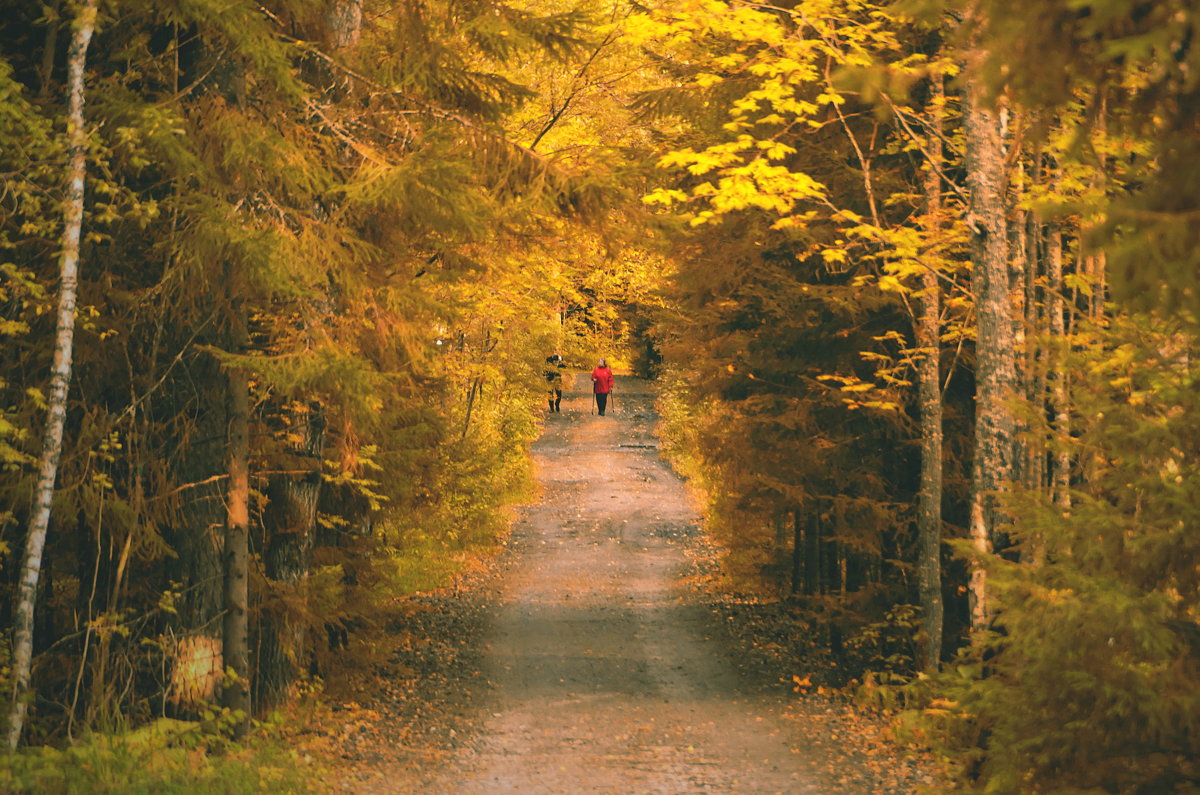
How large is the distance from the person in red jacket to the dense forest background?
25152 millimetres

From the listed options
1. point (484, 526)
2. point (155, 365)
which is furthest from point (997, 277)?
point (484, 526)

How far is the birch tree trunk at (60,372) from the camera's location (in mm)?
7336

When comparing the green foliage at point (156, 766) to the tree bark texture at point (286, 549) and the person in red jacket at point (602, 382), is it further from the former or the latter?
the person in red jacket at point (602, 382)

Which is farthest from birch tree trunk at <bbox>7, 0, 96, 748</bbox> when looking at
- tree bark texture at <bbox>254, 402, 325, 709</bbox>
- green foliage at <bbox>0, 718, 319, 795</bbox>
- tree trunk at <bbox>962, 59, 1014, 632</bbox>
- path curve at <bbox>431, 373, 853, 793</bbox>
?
tree trunk at <bbox>962, 59, 1014, 632</bbox>

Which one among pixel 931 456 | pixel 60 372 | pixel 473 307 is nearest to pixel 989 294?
pixel 931 456

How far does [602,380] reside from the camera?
3931 centimetres

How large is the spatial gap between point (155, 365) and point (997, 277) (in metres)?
7.34

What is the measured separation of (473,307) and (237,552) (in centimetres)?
310

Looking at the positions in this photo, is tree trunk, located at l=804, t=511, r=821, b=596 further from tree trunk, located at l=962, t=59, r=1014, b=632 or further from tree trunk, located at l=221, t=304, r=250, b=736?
tree trunk, located at l=221, t=304, r=250, b=736

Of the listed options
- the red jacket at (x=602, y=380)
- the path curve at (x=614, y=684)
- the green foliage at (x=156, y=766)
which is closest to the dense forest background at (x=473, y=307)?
the green foliage at (x=156, y=766)

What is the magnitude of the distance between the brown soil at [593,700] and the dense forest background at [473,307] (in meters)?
0.93

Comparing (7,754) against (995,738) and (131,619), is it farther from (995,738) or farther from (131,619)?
(995,738)

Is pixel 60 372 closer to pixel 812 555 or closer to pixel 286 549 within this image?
pixel 286 549

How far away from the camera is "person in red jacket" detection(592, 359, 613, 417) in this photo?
39.2m
